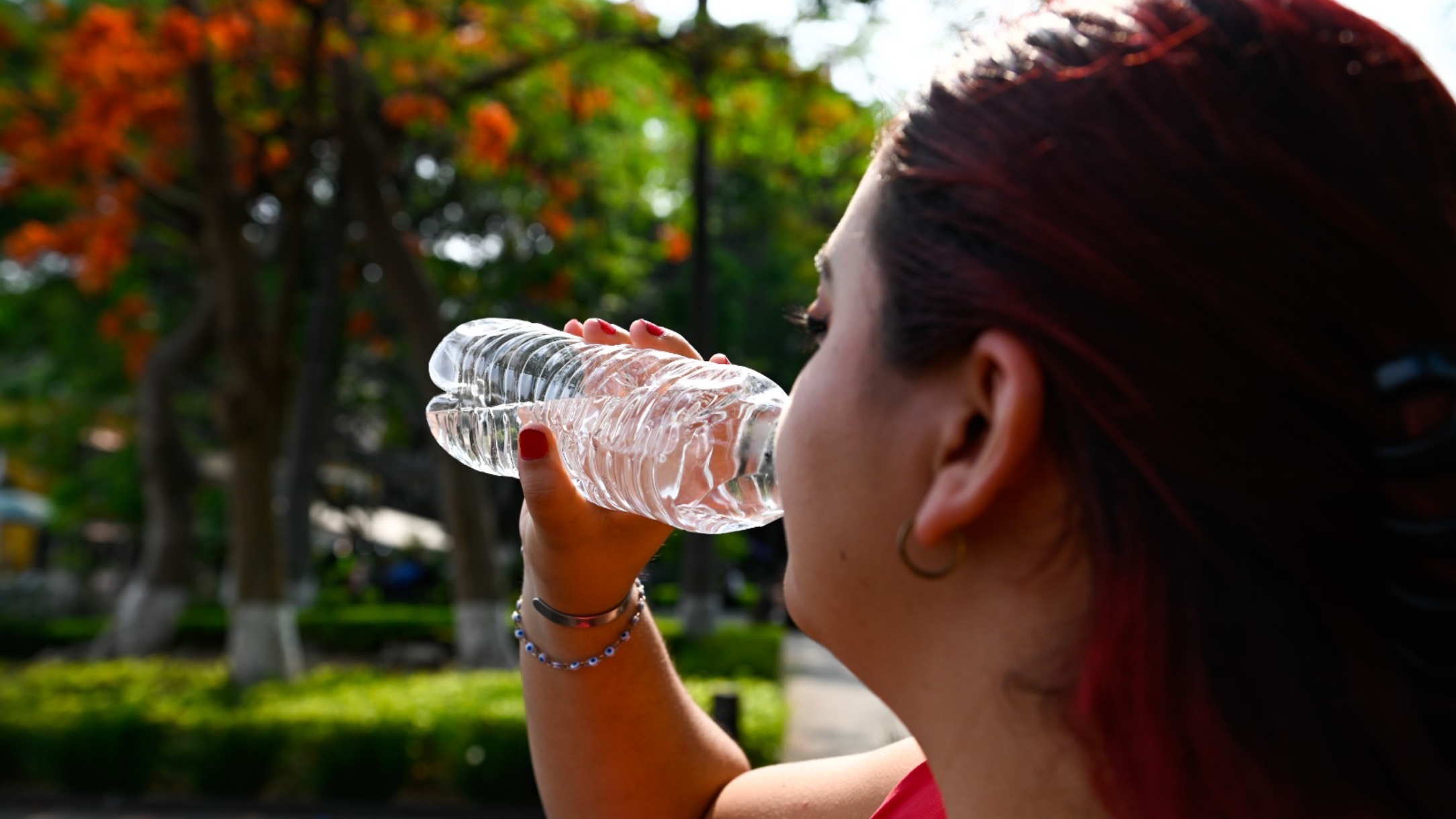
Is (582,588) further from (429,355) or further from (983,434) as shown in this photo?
(429,355)

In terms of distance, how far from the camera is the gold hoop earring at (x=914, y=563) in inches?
36.7

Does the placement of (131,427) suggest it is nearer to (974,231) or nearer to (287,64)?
Result: (287,64)

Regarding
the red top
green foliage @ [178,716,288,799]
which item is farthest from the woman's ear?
green foliage @ [178,716,288,799]

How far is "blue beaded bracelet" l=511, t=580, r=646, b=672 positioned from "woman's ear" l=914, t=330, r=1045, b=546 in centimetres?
78

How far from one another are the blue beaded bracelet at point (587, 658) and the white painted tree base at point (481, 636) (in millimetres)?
8779

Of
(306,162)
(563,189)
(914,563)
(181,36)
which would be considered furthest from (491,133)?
(914,563)

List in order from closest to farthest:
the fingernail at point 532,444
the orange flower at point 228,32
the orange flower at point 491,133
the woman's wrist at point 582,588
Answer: the fingernail at point 532,444, the woman's wrist at point 582,588, the orange flower at point 228,32, the orange flower at point 491,133

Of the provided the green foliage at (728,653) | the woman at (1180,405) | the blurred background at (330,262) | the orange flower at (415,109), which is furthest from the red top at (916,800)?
the orange flower at (415,109)

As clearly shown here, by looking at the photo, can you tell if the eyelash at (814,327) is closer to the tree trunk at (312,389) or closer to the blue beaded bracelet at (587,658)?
the blue beaded bracelet at (587,658)

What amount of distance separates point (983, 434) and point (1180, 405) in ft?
0.47

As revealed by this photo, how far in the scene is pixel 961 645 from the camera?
972 millimetres

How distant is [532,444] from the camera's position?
1.47m

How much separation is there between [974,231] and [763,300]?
19.2 metres

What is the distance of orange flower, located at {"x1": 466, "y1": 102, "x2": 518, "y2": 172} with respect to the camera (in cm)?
1090
